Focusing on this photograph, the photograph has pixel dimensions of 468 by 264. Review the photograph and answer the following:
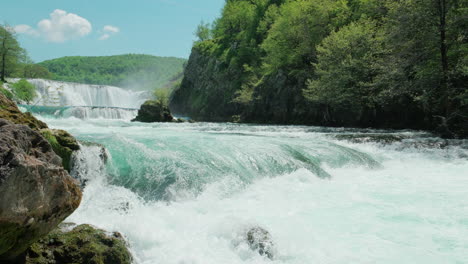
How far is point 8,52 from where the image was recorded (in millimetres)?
→ 48875

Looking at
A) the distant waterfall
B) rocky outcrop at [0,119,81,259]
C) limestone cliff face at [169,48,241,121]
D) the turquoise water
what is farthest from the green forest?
the distant waterfall

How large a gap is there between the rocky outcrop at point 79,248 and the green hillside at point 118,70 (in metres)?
126

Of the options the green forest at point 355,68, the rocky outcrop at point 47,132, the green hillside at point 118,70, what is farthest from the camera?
the green hillside at point 118,70

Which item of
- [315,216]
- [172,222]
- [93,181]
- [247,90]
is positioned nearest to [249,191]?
[315,216]

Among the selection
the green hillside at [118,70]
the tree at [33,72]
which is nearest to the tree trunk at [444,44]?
the tree at [33,72]

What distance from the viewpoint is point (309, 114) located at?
87.6ft

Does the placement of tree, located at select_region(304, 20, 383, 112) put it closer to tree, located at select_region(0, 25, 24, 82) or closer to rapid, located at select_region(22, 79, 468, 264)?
rapid, located at select_region(22, 79, 468, 264)

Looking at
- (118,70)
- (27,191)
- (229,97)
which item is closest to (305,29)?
(229,97)

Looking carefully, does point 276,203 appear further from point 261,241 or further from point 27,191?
point 27,191

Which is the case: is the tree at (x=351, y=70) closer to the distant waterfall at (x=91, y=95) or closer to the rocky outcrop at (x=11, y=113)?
the rocky outcrop at (x=11, y=113)

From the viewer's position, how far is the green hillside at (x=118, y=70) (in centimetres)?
13329

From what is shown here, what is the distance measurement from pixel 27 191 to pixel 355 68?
21.9 metres

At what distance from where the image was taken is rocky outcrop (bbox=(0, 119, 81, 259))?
239 cm

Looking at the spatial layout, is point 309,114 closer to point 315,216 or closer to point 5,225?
point 315,216
